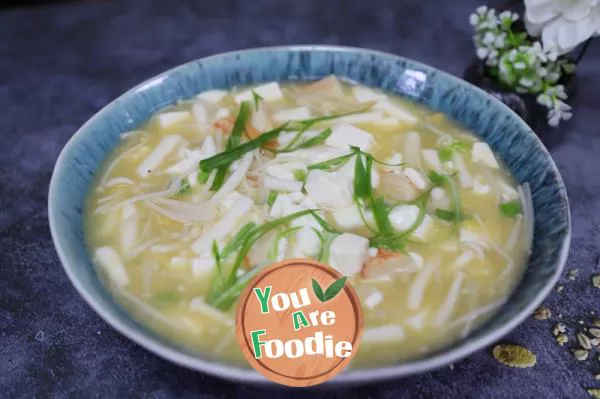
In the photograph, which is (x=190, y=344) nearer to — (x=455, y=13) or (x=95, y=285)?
(x=95, y=285)

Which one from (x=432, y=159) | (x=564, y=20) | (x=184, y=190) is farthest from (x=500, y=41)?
(x=184, y=190)

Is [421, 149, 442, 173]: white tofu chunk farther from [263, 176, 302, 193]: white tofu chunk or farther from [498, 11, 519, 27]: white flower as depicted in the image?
[498, 11, 519, 27]: white flower

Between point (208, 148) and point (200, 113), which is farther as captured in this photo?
point (200, 113)

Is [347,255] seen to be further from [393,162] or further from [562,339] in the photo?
[562,339]

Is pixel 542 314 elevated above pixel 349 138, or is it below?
below

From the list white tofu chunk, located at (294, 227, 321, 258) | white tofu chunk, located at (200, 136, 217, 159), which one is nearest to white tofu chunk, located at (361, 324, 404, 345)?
white tofu chunk, located at (294, 227, 321, 258)

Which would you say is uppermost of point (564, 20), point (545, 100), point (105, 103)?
point (564, 20)
